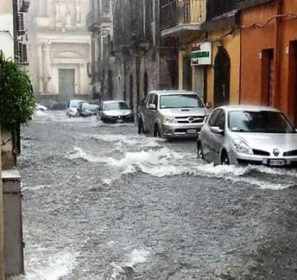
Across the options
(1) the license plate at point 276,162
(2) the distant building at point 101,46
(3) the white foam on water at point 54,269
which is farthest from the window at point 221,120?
(2) the distant building at point 101,46

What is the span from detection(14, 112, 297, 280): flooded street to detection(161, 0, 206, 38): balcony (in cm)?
1030

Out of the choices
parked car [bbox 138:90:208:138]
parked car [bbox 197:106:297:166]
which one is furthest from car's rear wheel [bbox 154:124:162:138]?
parked car [bbox 197:106:297:166]

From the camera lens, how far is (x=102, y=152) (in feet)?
63.6

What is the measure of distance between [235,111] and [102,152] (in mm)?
5890

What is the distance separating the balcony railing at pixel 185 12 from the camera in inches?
1010

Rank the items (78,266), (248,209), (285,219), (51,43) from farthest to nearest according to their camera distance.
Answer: (51,43) → (248,209) → (285,219) → (78,266)

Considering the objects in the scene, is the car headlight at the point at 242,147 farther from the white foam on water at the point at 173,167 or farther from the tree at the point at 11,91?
the tree at the point at 11,91

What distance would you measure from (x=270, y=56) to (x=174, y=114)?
3.45 meters

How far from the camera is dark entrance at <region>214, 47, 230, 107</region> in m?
23.6

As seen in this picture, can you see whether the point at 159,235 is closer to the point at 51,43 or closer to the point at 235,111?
the point at 235,111

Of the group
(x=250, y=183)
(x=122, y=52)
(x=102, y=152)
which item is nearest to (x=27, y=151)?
(x=102, y=152)

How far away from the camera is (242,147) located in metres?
13.0

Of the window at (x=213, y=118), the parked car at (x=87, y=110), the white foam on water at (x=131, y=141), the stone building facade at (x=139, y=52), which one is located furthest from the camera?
the parked car at (x=87, y=110)

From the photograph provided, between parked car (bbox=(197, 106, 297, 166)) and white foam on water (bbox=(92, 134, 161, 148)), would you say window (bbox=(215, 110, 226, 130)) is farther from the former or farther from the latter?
white foam on water (bbox=(92, 134, 161, 148))
